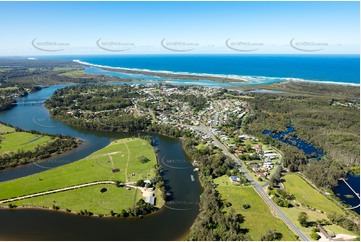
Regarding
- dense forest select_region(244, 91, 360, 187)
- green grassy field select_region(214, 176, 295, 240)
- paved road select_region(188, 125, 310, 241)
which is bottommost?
green grassy field select_region(214, 176, 295, 240)

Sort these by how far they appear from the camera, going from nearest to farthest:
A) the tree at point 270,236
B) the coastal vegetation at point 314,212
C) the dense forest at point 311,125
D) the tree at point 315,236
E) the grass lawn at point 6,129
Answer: the tree at point 270,236, the tree at point 315,236, the coastal vegetation at point 314,212, the dense forest at point 311,125, the grass lawn at point 6,129

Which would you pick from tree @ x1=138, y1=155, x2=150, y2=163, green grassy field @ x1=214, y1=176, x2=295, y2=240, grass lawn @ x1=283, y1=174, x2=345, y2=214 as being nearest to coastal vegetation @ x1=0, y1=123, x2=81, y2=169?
tree @ x1=138, y1=155, x2=150, y2=163

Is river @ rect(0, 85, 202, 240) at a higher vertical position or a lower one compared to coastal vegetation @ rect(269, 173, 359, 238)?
lower

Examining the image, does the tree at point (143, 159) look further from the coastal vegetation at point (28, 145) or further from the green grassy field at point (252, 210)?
the coastal vegetation at point (28, 145)

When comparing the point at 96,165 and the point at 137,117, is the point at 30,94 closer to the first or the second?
the point at 137,117

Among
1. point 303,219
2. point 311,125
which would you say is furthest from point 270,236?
point 311,125

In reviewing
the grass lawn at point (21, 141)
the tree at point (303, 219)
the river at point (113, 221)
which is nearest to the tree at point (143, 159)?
the river at point (113, 221)

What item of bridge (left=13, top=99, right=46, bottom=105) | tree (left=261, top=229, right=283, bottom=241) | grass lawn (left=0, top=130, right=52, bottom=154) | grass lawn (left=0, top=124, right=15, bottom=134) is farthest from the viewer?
bridge (left=13, top=99, right=46, bottom=105)

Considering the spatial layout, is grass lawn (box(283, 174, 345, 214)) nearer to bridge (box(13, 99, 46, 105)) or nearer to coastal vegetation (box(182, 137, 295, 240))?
coastal vegetation (box(182, 137, 295, 240))
